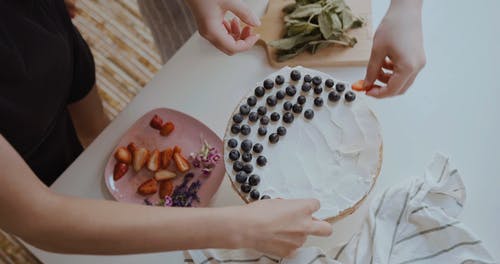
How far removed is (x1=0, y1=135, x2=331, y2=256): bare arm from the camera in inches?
27.3

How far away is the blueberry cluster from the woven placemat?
95 centimetres

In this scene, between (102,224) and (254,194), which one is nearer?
(102,224)

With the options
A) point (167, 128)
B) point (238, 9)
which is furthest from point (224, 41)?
point (167, 128)

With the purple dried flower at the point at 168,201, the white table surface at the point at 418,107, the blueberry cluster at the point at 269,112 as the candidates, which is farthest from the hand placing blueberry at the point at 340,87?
the purple dried flower at the point at 168,201

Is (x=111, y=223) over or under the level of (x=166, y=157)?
over

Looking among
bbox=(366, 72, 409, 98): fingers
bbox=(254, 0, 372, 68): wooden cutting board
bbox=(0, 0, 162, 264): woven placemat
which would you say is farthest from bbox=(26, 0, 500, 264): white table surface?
bbox=(0, 0, 162, 264): woven placemat

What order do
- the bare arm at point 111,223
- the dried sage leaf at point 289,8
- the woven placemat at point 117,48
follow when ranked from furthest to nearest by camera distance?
the woven placemat at point 117,48
the dried sage leaf at point 289,8
the bare arm at point 111,223

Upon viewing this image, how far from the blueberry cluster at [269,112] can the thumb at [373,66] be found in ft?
0.13

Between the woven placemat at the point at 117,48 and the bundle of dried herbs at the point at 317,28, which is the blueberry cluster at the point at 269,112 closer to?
the bundle of dried herbs at the point at 317,28

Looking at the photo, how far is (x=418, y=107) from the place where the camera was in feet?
3.18

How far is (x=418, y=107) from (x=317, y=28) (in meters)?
0.22

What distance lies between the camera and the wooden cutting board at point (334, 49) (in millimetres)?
992

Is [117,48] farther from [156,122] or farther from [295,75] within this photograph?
[295,75]

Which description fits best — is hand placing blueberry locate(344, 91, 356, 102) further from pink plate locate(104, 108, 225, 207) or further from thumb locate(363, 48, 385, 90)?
pink plate locate(104, 108, 225, 207)
